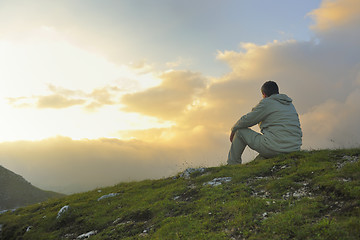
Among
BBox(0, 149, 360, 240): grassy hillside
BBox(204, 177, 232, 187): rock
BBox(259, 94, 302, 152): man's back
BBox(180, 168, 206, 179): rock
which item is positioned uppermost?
BBox(259, 94, 302, 152): man's back

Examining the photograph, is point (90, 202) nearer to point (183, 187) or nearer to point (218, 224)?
point (183, 187)

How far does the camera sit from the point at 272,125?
13.3m

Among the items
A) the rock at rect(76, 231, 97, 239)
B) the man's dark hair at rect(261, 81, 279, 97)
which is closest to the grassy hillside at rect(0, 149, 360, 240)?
the rock at rect(76, 231, 97, 239)

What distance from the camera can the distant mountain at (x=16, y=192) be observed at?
198ft

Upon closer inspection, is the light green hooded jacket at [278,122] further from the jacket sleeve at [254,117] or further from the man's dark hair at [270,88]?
the man's dark hair at [270,88]

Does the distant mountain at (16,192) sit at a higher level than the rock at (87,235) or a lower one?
higher

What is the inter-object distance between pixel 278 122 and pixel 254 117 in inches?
50.2

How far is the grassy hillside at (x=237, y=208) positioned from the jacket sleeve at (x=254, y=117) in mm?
2344

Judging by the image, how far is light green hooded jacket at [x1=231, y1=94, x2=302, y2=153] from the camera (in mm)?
13070

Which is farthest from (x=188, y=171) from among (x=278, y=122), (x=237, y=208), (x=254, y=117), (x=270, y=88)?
(x=237, y=208)

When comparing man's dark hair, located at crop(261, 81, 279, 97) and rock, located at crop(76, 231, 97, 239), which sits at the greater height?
man's dark hair, located at crop(261, 81, 279, 97)

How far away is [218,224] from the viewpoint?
7949mm

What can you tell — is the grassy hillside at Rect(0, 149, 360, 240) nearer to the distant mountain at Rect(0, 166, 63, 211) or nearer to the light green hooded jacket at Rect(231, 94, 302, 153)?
the light green hooded jacket at Rect(231, 94, 302, 153)

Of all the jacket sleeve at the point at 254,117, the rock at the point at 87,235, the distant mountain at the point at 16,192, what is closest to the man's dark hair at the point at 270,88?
the jacket sleeve at the point at 254,117
